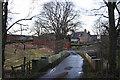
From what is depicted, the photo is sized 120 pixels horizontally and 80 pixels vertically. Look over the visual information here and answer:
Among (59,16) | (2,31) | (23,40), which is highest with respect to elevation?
(59,16)

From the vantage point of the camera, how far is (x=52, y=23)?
23.5m

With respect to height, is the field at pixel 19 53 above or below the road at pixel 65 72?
above

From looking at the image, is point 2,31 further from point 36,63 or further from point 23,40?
point 36,63

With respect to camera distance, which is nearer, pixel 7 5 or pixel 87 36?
pixel 7 5

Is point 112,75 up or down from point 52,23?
down

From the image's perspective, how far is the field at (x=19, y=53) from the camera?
6.57m

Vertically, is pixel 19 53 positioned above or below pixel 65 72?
above

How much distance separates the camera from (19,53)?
8531mm

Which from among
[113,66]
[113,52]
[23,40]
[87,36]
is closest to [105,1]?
[113,52]

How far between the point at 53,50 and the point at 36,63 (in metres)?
8.82

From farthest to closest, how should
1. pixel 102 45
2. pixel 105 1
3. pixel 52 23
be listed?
pixel 52 23
pixel 102 45
pixel 105 1

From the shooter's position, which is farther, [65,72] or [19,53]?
[19,53]

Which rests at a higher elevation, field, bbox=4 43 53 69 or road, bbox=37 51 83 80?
field, bbox=4 43 53 69

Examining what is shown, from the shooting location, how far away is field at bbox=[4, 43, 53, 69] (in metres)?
6.57
